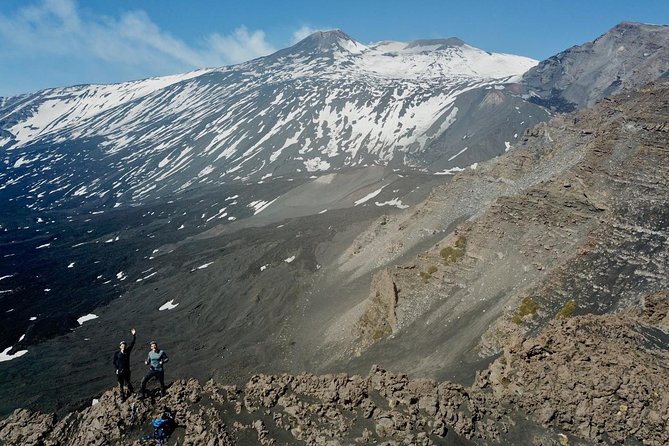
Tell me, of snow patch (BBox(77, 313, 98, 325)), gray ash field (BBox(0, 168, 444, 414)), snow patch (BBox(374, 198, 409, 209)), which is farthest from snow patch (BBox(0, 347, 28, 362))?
snow patch (BBox(374, 198, 409, 209))

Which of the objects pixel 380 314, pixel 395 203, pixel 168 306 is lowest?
pixel 380 314

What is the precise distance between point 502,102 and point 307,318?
171m

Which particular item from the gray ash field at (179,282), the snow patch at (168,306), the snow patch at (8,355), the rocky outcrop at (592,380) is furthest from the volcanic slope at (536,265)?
the snow patch at (8,355)

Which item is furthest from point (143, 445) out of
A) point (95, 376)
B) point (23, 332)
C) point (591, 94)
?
point (591, 94)

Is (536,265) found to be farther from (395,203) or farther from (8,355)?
(395,203)

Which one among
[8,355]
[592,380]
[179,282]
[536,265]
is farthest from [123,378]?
[179,282]

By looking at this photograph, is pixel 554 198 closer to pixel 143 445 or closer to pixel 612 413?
pixel 612 413

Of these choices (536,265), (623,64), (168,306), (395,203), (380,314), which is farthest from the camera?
(623,64)

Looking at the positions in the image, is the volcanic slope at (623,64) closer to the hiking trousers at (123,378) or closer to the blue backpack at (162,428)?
the blue backpack at (162,428)

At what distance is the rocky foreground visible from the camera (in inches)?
640

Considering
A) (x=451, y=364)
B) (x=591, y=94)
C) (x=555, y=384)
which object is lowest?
(x=451, y=364)

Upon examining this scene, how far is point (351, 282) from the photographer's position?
57688 millimetres

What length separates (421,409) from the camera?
1797 cm

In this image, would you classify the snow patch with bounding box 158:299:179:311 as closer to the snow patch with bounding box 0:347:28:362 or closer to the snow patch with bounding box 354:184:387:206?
the snow patch with bounding box 0:347:28:362
